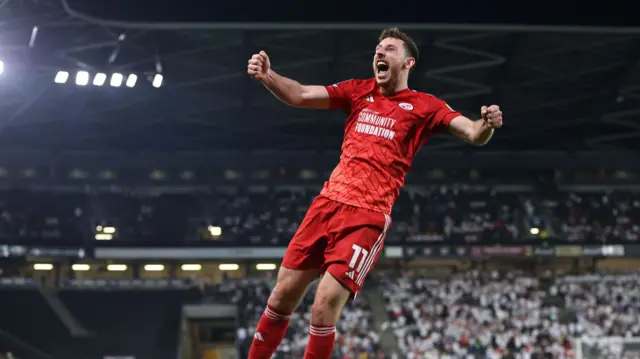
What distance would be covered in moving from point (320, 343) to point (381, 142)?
149 cm

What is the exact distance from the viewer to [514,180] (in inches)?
1463

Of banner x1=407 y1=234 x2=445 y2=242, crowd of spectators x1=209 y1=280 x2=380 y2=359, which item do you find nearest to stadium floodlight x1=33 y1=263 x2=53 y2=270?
crowd of spectators x1=209 y1=280 x2=380 y2=359

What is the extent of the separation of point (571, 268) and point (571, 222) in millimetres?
2150

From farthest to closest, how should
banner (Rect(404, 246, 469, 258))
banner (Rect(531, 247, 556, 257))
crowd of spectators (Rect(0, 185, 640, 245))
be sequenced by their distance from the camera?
banner (Rect(531, 247, 556, 257)), crowd of spectators (Rect(0, 185, 640, 245)), banner (Rect(404, 246, 469, 258))

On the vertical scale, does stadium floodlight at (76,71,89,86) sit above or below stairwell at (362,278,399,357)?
above

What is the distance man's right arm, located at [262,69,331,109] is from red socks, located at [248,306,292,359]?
1.51 m

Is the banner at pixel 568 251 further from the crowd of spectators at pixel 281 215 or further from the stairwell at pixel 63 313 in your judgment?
the stairwell at pixel 63 313

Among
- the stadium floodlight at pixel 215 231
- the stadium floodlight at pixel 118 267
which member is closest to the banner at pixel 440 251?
the stadium floodlight at pixel 215 231

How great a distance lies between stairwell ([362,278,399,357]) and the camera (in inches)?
1010

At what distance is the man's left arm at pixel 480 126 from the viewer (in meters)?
4.95

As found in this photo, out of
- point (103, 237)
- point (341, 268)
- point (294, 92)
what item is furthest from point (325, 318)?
point (103, 237)

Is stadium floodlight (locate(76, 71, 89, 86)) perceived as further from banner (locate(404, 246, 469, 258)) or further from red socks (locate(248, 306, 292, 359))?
red socks (locate(248, 306, 292, 359))

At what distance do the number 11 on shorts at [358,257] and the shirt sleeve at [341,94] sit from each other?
1153mm

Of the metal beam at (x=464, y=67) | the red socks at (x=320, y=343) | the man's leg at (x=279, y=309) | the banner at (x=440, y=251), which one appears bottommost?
the red socks at (x=320, y=343)
